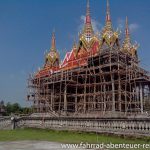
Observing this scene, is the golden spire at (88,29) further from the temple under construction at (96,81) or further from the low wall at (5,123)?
the low wall at (5,123)

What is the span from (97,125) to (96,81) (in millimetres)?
21212

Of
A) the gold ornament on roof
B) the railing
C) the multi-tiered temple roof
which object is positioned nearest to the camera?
the railing

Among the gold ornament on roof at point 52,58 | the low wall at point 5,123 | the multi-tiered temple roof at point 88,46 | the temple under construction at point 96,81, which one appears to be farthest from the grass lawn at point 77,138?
the gold ornament on roof at point 52,58

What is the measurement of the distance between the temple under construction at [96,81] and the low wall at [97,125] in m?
7.88

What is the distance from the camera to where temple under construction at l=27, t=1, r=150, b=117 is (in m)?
38.5

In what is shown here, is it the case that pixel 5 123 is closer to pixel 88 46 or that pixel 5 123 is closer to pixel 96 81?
pixel 96 81

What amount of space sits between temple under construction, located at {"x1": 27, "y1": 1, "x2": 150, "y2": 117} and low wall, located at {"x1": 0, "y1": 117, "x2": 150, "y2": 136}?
7.88 m

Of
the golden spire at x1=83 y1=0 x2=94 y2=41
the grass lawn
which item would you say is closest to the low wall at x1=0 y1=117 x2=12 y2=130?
the grass lawn

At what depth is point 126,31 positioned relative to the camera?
53062 mm

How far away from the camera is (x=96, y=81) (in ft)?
137

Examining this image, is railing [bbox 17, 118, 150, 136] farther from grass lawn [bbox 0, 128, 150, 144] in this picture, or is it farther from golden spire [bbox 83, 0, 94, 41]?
golden spire [bbox 83, 0, 94, 41]

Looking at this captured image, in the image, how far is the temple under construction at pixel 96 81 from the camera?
3847cm

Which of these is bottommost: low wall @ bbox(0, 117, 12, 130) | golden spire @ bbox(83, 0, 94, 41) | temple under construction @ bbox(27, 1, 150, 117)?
low wall @ bbox(0, 117, 12, 130)

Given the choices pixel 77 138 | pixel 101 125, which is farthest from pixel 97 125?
pixel 77 138
